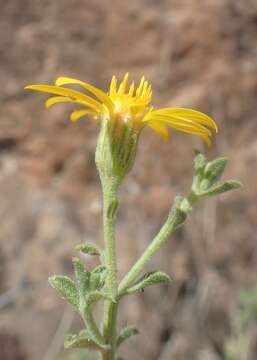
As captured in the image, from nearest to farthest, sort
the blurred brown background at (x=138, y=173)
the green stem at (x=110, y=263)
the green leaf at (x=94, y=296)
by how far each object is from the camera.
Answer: the green leaf at (x=94, y=296) < the green stem at (x=110, y=263) < the blurred brown background at (x=138, y=173)

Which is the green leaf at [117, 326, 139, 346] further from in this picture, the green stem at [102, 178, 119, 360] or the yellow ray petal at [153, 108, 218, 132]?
the yellow ray petal at [153, 108, 218, 132]

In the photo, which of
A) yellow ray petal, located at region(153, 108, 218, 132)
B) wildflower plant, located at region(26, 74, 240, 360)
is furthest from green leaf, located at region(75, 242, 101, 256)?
yellow ray petal, located at region(153, 108, 218, 132)

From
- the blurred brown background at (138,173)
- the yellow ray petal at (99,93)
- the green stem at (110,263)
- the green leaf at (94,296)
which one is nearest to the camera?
the green leaf at (94,296)

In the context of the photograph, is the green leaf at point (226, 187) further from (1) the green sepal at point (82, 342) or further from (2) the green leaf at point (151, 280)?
(1) the green sepal at point (82, 342)

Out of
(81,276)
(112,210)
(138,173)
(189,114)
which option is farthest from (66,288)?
(138,173)

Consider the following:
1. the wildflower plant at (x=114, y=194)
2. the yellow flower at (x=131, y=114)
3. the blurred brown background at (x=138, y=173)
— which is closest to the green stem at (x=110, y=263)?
the wildflower plant at (x=114, y=194)

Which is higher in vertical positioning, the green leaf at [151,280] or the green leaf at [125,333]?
the green leaf at [151,280]

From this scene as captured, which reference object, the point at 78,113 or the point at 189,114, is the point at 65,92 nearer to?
the point at 78,113

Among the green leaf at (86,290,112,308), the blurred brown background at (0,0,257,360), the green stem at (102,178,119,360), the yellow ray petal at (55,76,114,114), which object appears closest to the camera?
the green leaf at (86,290,112,308)

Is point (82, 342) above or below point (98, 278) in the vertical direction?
below
